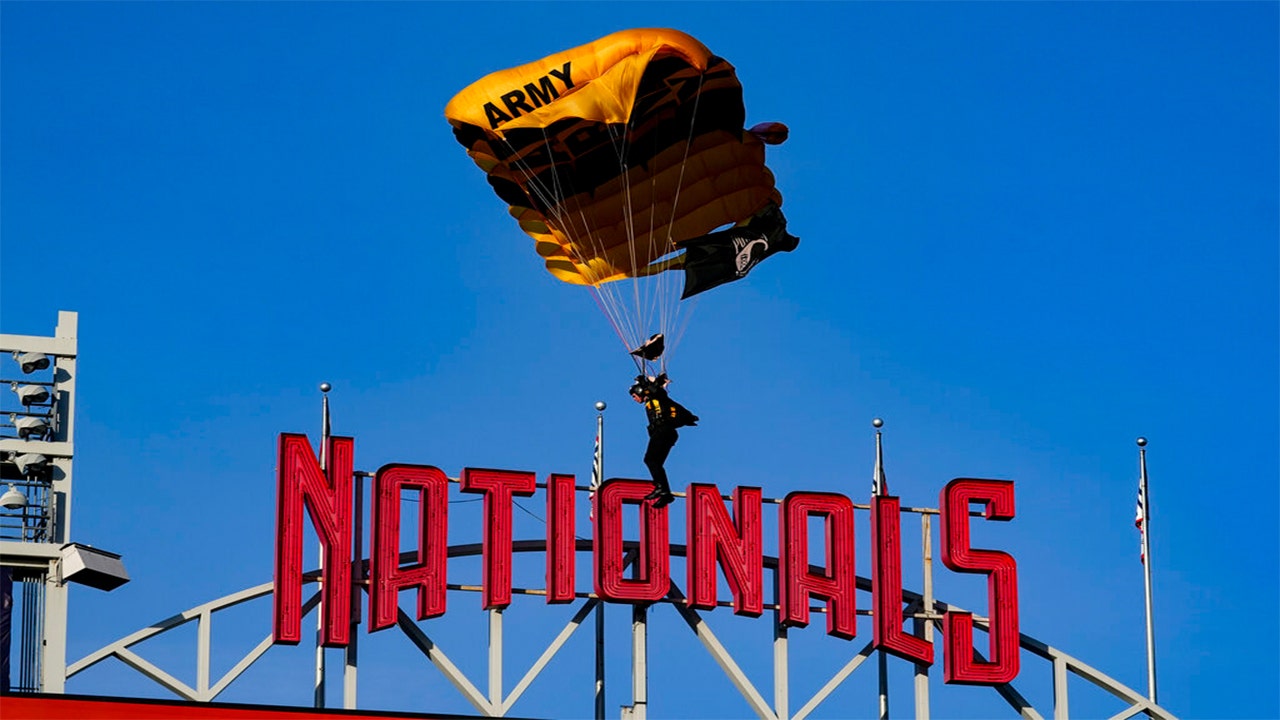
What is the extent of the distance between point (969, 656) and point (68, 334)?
693 inches

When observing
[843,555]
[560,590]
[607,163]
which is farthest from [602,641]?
[607,163]

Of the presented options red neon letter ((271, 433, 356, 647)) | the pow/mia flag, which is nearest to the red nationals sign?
red neon letter ((271, 433, 356, 647))

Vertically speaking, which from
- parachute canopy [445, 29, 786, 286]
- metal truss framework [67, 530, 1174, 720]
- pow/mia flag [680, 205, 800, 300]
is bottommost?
metal truss framework [67, 530, 1174, 720]

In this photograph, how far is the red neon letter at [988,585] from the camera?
5953 cm

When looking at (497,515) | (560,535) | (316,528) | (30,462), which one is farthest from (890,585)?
(30,462)

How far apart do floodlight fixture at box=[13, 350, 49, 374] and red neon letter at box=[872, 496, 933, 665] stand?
51.4ft

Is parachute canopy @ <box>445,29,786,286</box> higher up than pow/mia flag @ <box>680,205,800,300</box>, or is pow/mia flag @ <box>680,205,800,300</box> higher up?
parachute canopy @ <box>445,29,786,286</box>

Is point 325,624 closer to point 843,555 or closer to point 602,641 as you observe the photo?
point 602,641

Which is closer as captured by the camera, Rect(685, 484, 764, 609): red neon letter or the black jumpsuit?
the black jumpsuit

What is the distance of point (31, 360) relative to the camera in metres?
55.3

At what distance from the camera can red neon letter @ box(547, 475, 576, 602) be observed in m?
57.8

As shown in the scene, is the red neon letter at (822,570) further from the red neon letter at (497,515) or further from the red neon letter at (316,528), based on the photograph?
the red neon letter at (316,528)

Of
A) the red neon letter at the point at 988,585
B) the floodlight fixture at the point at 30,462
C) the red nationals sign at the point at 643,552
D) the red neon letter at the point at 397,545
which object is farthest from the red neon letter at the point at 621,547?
the floodlight fixture at the point at 30,462

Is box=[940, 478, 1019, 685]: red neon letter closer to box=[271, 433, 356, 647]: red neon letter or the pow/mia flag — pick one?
the pow/mia flag
